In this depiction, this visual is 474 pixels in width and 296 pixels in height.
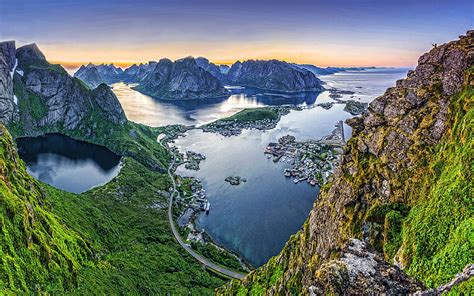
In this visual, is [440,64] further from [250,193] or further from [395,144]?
[250,193]

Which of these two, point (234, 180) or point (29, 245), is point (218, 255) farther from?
point (234, 180)

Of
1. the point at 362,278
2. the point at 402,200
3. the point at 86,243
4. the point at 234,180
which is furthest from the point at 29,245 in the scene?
the point at 234,180

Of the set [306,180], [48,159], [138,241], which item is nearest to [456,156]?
[138,241]

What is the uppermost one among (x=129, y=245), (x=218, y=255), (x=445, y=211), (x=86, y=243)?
(x=445, y=211)

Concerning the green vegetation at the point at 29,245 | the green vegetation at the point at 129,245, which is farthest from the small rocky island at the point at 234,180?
the green vegetation at the point at 29,245

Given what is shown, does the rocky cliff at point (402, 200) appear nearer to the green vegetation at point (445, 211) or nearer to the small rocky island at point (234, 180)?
the green vegetation at point (445, 211)

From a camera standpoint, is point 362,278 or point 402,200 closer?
point 362,278
